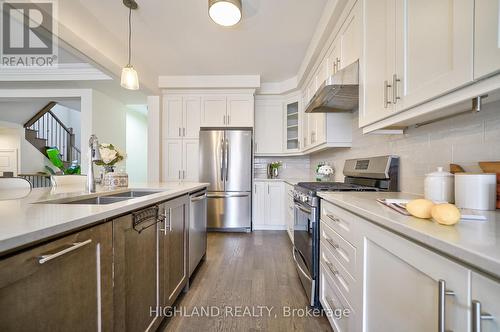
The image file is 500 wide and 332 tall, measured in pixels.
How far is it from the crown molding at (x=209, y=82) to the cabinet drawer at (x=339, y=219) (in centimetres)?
285

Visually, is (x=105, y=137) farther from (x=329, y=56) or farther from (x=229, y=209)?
(x=329, y=56)

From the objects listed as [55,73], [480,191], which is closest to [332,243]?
[480,191]

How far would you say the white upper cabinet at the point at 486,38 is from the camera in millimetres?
660

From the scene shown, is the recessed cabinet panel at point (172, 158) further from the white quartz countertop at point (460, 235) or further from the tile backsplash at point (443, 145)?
the white quartz countertop at point (460, 235)

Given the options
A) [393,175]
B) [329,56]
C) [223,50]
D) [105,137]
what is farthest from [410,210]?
[105,137]

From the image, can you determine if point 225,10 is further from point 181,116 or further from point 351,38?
point 181,116

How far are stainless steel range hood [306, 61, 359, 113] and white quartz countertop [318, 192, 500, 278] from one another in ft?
3.76

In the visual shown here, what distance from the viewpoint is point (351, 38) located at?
5.73 feet

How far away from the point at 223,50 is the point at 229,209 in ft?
8.01

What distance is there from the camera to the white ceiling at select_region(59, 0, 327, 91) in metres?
2.18

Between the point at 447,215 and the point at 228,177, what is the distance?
3227mm

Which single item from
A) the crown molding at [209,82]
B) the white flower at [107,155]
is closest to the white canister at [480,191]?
the white flower at [107,155]

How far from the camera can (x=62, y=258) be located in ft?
2.29

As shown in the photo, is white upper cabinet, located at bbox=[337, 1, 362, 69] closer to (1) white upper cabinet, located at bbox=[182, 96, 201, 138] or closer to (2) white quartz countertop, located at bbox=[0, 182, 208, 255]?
(2) white quartz countertop, located at bbox=[0, 182, 208, 255]
